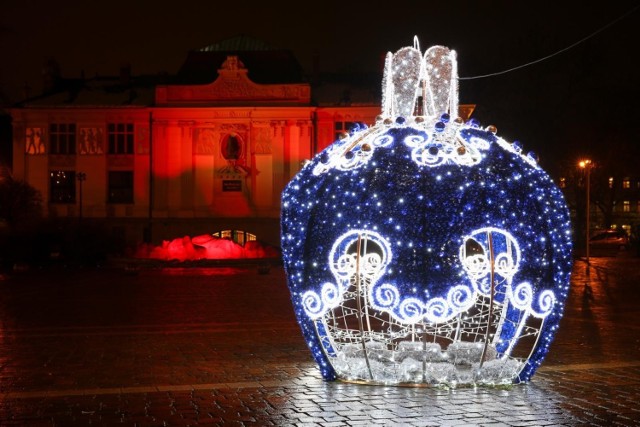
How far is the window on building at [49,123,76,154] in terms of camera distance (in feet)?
187

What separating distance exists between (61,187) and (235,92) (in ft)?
42.9

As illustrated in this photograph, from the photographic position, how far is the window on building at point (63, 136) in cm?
5709

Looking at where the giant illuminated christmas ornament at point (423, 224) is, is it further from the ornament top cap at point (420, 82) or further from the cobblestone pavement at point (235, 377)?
the cobblestone pavement at point (235, 377)

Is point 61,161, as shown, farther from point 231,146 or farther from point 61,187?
point 231,146

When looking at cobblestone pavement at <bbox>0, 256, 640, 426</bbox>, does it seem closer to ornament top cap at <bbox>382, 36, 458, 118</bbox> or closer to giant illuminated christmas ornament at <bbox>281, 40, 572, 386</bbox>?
giant illuminated christmas ornament at <bbox>281, 40, 572, 386</bbox>

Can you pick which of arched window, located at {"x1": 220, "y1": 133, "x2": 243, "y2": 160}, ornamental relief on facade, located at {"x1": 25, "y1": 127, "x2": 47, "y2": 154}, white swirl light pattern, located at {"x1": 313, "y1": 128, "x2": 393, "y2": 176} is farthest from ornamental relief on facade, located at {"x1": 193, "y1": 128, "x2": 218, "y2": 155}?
white swirl light pattern, located at {"x1": 313, "y1": 128, "x2": 393, "y2": 176}

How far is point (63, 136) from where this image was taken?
2251 inches

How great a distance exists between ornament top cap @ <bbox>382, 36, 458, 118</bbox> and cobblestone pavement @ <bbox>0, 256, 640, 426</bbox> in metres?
3.60

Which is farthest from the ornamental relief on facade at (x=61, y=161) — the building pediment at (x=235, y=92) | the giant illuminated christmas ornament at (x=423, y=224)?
the giant illuminated christmas ornament at (x=423, y=224)

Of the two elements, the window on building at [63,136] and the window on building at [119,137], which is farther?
the window on building at [63,136]

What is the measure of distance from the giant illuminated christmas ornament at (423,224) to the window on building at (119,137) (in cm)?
4756

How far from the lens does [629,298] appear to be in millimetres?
23734

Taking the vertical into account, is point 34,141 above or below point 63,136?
below

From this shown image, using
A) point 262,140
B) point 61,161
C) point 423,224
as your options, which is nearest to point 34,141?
point 61,161
